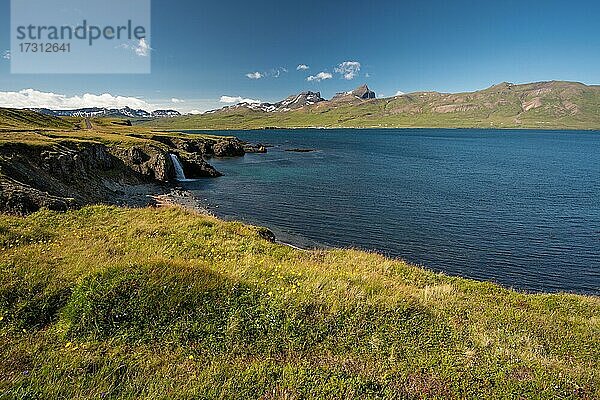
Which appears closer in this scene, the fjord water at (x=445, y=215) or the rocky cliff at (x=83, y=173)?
the rocky cliff at (x=83, y=173)

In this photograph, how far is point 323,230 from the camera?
127 ft

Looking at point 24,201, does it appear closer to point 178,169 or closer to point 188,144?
point 178,169

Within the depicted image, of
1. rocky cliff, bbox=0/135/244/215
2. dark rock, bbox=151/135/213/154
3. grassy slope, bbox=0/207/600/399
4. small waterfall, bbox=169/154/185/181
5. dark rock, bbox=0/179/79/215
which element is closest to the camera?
grassy slope, bbox=0/207/600/399

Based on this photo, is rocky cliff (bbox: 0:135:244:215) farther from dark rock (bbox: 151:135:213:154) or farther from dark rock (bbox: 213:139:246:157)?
dark rock (bbox: 213:139:246:157)

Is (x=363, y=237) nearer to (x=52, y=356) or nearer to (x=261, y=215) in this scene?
(x=261, y=215)

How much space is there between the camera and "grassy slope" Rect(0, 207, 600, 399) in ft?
25.6

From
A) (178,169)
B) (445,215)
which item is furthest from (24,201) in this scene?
(178,169)

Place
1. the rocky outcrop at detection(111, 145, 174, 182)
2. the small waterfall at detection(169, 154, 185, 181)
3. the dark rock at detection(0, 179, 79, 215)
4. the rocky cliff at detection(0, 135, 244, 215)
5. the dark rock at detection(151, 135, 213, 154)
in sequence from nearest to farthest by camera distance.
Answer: the dark rock at detection(0, 179, 79, 215) < the rocky cliff at detection(0, 135, 244, 215) < the rocky outcrop at detection(111, 145, 174, 182) < the small waterfall at detection(169, 154, 185, 181) < the dark rock at detection(151, 135, 213, 154)

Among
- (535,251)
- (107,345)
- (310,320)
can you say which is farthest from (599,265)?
(107,345)

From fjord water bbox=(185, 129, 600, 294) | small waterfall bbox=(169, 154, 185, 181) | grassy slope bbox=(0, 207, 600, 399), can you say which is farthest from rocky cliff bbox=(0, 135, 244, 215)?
grassy slope bbox=(0, 207, 600, 399)

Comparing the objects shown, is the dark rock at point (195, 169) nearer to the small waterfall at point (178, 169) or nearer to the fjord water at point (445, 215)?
the small waterfall at point (178, 169)

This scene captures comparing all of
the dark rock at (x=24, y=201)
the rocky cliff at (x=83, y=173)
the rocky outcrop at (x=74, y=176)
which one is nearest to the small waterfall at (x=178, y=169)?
the rocky cliff at (x=83, y=173)

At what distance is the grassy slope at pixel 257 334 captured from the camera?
307 inches

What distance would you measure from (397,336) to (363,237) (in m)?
26.9
